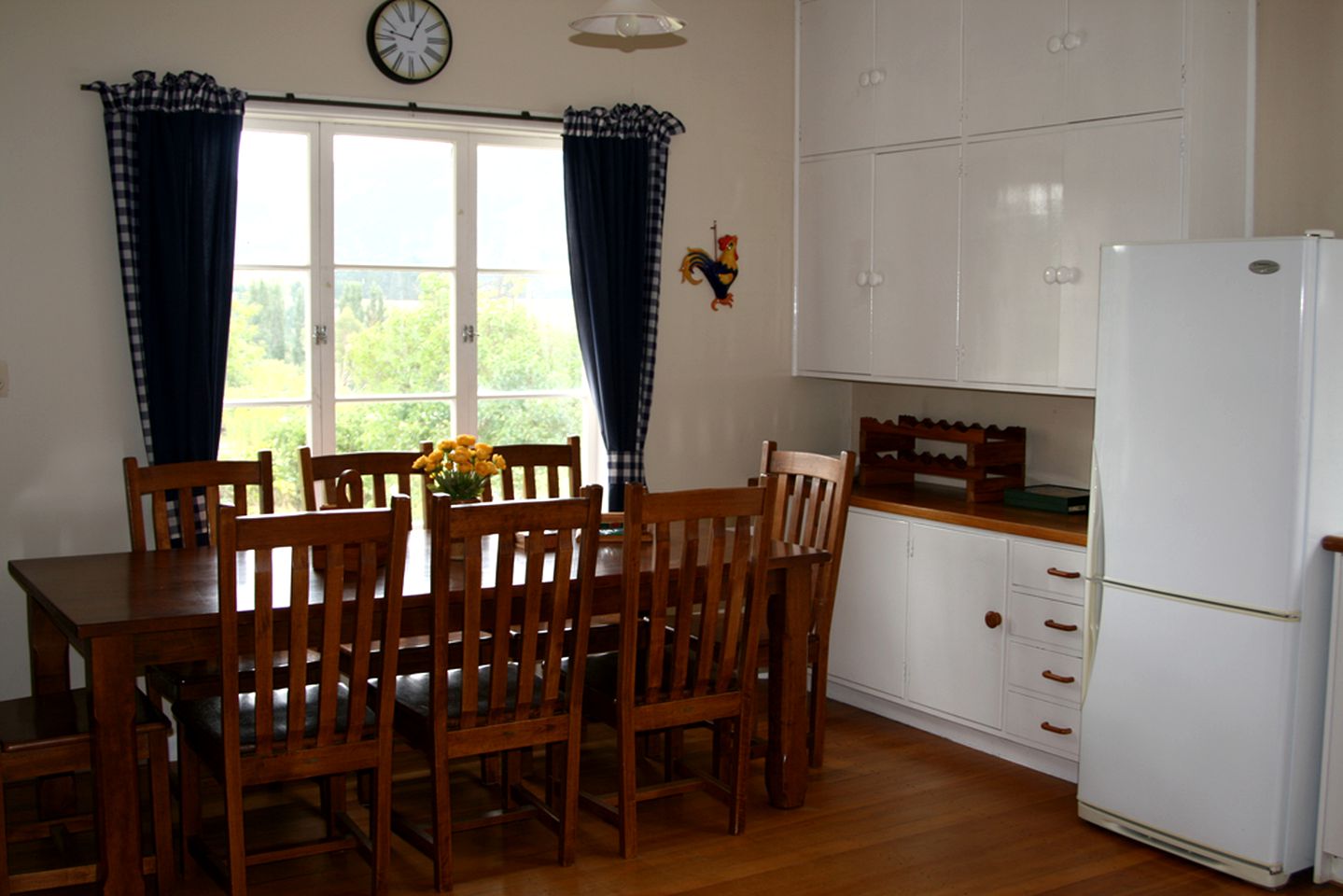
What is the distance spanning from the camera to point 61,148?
154 inches

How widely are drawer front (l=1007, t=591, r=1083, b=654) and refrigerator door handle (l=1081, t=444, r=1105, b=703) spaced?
292 mm

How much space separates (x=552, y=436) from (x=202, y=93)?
170 cm

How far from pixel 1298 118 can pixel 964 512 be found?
159 centimetres

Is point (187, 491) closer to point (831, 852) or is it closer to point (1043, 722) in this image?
point (831, 852)

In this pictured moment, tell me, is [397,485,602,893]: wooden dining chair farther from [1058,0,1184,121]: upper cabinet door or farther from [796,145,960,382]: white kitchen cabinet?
[1058,0,1184,121]: upper cabinet door

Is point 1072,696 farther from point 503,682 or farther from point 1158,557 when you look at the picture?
point 503,682

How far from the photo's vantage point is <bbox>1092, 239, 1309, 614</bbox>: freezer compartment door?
3.21 metres

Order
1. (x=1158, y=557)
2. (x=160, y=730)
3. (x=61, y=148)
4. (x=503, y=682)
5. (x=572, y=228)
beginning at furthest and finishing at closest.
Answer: (x=572, y=228) → (x=61, y=148) → (x=1158, y=557) → (x=503, y=682) → (x=160, y=730)

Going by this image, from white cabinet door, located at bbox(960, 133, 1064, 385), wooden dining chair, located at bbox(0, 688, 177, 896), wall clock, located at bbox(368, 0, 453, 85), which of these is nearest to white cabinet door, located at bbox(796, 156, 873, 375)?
white cabinet door, located at bbox(960, 133, 1064, 385)

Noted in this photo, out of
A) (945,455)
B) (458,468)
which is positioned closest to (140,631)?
(458,468)

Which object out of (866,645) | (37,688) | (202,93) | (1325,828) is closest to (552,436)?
(866,645)

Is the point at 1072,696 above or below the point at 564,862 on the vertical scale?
above

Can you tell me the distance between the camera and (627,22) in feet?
11.1

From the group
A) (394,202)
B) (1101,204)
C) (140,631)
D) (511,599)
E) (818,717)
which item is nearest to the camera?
(140,631)
